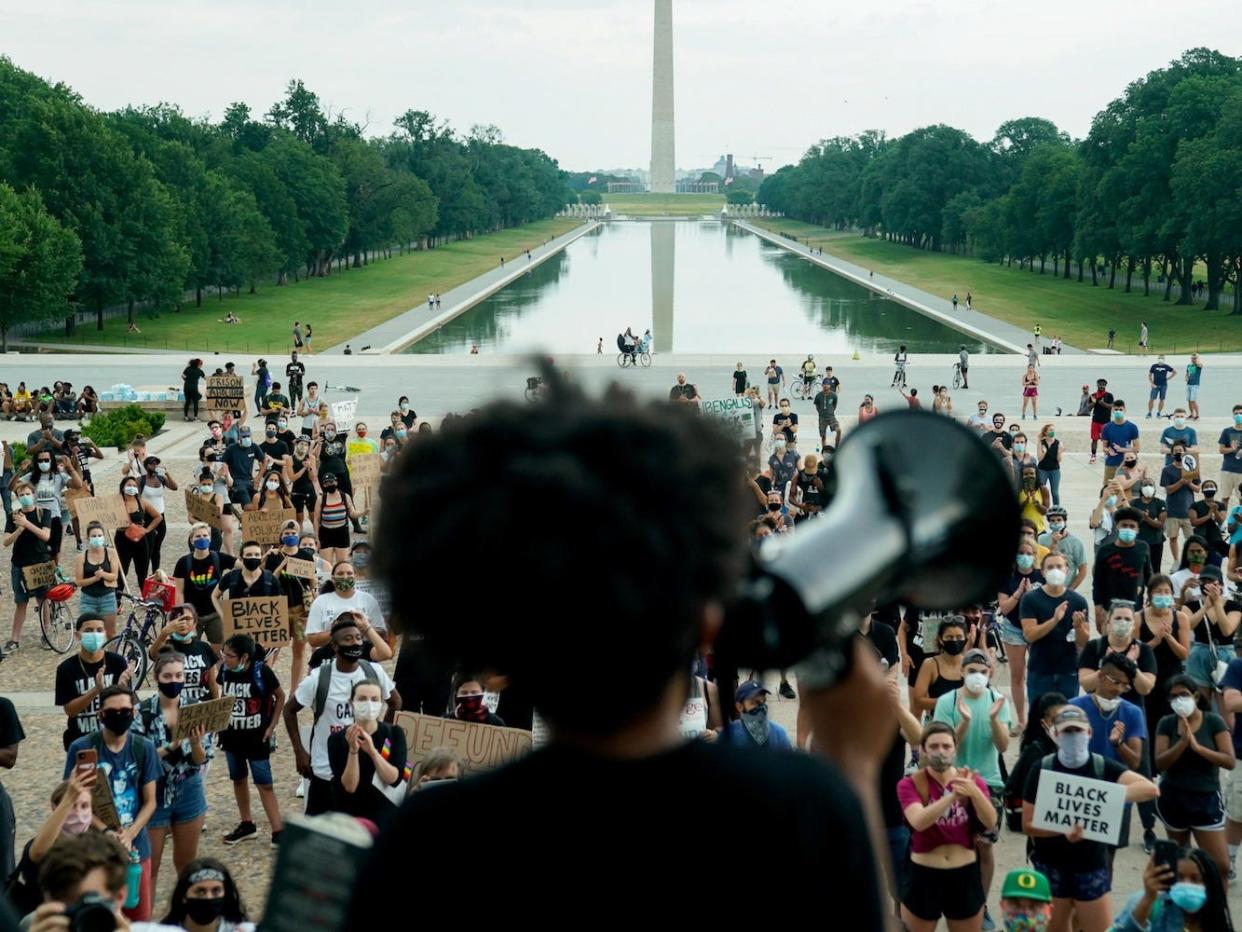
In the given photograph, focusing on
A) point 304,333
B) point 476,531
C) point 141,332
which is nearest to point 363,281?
point 141,332

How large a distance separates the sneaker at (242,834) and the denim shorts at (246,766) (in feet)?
1.12

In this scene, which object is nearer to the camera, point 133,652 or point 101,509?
point 133,652

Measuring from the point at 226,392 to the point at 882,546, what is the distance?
99.5 ft

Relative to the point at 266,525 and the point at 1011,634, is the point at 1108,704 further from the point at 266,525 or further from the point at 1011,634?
the point at 266,525

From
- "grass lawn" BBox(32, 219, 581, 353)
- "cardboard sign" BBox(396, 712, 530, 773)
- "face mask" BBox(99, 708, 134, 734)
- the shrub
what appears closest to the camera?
"face mask" BBox(99, 708, 134, 734)

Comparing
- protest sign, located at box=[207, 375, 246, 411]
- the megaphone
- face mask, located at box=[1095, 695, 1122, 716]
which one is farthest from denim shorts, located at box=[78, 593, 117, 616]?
protest sign, located at box=[207, 375, 246, 411]

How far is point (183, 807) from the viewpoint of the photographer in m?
8.80

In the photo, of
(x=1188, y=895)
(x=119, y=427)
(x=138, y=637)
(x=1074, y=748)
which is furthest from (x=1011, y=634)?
(x=119, y=427)

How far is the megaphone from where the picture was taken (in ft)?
5.38

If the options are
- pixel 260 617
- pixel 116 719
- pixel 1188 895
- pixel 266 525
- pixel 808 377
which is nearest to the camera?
pixel 1188 895

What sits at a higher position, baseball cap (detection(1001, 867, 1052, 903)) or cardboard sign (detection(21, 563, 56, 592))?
baseball cap (detection(1001, 867, 1052, 903))

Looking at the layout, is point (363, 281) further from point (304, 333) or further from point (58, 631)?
point (58, 631)

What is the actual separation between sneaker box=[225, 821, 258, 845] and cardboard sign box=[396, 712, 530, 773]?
66.8 inches

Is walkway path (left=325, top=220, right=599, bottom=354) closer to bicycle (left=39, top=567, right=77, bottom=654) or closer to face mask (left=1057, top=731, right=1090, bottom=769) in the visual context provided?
bicycle (left=39, top=567, right=77, bottom=654)
